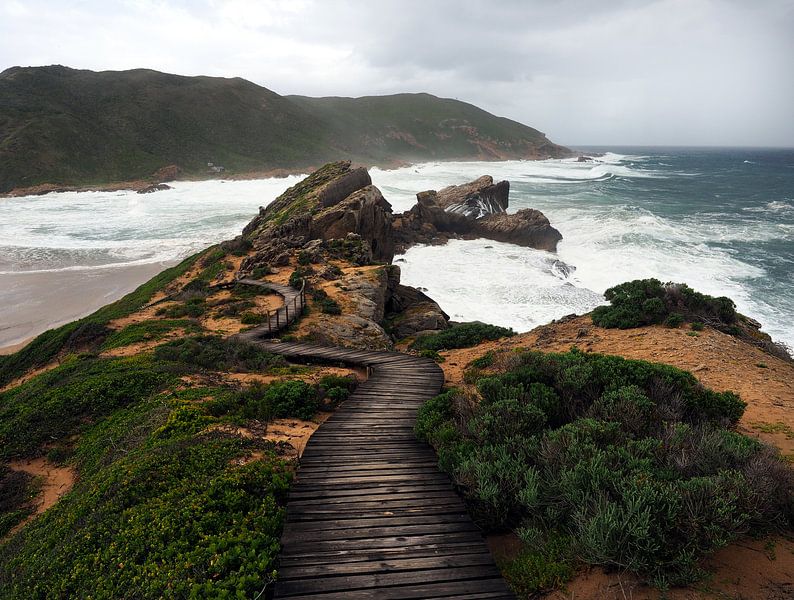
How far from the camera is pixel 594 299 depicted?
23.8 m

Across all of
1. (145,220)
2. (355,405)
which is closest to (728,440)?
(355,405)

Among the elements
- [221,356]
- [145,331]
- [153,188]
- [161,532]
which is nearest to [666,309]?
[221,356]

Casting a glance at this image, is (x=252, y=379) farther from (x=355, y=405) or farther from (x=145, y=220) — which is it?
(x=145, y=220)

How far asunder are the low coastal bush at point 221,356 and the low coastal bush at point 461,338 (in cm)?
550

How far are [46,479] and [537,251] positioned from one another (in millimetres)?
33873

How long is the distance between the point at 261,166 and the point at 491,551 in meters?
102

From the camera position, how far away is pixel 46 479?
280 inches

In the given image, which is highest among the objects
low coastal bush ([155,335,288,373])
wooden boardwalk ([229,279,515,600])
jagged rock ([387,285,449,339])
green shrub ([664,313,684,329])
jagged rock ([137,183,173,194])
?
jagged rock ([137,183,173,194])

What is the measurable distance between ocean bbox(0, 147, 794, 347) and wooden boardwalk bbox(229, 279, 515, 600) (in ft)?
51.4

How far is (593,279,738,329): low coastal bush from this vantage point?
40.5 ft

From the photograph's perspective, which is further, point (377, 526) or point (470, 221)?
point (470, 221)

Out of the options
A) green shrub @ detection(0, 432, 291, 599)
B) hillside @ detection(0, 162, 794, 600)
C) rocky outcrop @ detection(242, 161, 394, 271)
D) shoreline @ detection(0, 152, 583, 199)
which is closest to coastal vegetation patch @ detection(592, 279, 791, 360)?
hillside @ detection(0, 162, 794, 600)

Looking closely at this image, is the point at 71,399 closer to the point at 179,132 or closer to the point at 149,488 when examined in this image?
the point at 149,488

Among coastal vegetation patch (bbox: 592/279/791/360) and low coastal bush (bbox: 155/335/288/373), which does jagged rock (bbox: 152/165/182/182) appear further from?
coastal vegetation patch (bbox: 592/279/791/360)
